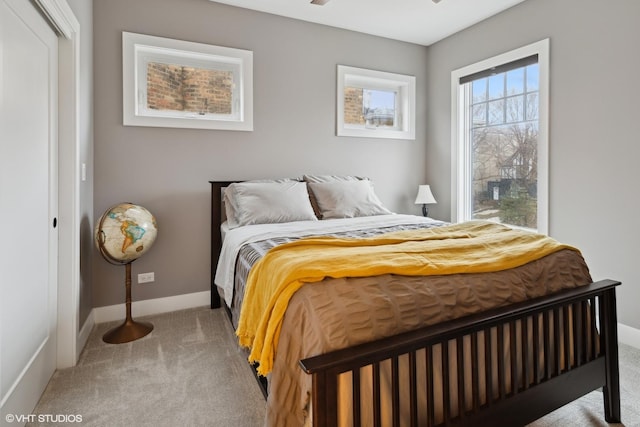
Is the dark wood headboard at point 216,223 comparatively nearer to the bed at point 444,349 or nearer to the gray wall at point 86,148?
the gray wall at point 86,148

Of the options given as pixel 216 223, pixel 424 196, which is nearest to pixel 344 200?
pixel 216 223

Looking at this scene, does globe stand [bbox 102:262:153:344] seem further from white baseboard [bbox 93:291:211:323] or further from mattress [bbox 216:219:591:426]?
mattress [bbox 216:219:591:426]

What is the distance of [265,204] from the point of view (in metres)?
2.85

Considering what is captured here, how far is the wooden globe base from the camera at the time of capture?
Result: 249cm

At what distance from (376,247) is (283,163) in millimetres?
1925

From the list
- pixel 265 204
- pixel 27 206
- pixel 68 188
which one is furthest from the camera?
pixel 265 204

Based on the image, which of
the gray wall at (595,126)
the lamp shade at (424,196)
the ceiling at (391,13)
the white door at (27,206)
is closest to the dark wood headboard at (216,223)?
the white door at (27,206)

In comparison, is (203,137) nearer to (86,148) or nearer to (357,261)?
(86,148)

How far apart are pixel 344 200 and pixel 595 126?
199cm

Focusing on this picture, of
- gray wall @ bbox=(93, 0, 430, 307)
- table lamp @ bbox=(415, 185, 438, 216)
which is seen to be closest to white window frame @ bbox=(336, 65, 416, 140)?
gray wall @ bbox=(93, 0, 430, 307)

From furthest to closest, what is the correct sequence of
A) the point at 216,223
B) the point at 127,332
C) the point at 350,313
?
the point at 216,223 < the point at 127,332 < the point at 350,313

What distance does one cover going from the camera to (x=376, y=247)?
5.79ft

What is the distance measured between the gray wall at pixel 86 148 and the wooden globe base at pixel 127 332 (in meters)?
0.21

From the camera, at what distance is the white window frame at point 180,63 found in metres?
2.87
